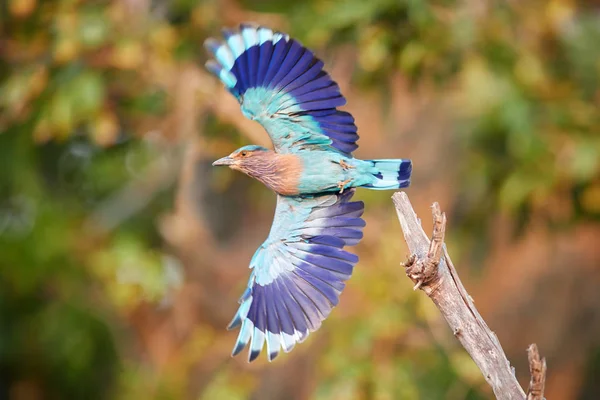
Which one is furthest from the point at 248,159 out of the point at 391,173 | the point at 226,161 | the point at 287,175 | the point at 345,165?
the point at 391,173

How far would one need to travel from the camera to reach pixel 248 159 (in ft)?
8.37

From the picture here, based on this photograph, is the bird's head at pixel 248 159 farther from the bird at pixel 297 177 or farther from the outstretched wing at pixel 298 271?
the outstretched wing at pixel 298 271

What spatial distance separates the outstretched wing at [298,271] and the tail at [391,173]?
0.09 meters

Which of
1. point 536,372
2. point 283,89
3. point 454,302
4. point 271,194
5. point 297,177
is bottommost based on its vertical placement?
point 536,372

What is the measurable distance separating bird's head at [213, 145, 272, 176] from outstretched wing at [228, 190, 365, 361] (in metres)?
0.12

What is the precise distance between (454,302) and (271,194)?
2930 millimetres

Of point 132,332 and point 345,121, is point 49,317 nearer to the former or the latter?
point 132,332

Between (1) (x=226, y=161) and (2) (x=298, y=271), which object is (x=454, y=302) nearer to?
(2) (x=298, y=271)

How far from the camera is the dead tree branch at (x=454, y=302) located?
85.1 inches

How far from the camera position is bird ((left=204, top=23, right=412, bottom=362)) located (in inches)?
93.8

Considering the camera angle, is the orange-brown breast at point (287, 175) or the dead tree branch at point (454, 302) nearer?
the dead tree branch at point (454, 302)

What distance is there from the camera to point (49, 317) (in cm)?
548

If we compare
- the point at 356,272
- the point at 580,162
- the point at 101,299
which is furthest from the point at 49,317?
the point at 580,162

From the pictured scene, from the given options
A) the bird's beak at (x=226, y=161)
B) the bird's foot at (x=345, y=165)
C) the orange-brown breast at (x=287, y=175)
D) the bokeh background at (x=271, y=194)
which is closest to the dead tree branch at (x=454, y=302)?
the bird's foot at (x=345, y=165)
